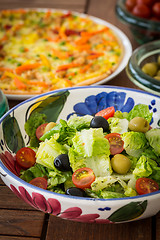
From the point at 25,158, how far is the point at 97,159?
287 millimetres

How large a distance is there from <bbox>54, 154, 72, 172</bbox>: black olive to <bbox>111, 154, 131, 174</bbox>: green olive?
15 cm

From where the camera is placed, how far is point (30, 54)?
236 centimetres

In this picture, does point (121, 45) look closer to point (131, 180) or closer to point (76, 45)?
point (76, 45)

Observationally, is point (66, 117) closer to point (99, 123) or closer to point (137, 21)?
point (99, 123)

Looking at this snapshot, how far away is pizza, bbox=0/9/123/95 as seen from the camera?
2023 millimetres

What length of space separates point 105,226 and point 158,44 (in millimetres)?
1240

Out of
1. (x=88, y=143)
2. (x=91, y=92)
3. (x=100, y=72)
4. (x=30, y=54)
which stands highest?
(x=88, y=143)

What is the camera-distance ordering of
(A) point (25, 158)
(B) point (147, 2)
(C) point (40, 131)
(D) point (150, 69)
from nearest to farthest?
1. (A) point (25, 158)
2. (C) point (40, 131)
3. (D) point (150, 69)
4. (B) point (147, 2)

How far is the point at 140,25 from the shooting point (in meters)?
2.17

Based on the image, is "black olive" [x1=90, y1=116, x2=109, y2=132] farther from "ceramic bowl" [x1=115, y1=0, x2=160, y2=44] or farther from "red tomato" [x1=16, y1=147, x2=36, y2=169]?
"ceramic bowl" [x1=115, y1=0, x2=160, y2=44]

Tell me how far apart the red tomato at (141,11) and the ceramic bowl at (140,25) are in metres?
0.06

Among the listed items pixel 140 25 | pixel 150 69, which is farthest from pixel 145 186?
pixel 140 25

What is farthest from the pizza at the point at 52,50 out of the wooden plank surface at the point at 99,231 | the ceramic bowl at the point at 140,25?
the wooden plank surface at the point at 99,231

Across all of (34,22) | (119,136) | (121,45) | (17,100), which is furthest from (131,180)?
(34,22)
